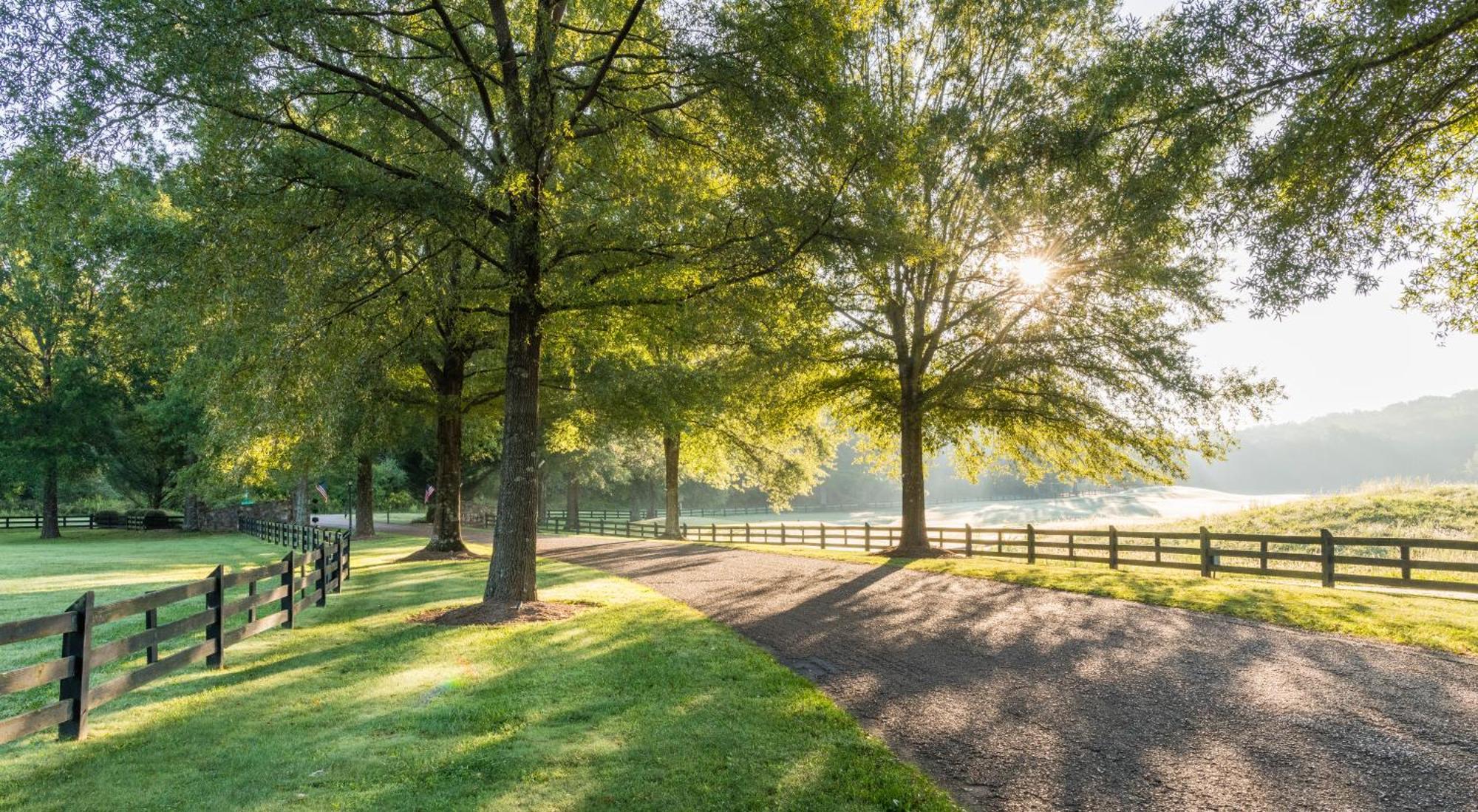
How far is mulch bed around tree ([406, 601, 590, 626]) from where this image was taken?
37.3ft

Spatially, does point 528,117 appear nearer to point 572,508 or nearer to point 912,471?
point 912,471

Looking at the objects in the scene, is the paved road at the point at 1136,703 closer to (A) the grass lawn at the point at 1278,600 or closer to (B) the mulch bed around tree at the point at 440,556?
(A) the grass lawn at the point at 1278,600

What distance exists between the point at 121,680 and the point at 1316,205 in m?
13.5

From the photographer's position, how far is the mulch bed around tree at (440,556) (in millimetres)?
22616

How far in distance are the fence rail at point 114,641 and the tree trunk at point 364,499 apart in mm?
26467

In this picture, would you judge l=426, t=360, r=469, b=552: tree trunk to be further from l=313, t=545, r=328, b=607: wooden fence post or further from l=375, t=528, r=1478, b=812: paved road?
l=375, t=528, r=1478, b=812: paved road

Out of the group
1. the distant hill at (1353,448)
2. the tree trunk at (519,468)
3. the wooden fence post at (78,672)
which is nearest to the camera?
the wooden fence post at (78,672)

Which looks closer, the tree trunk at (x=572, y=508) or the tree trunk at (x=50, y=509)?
the tree trunk at (x=50, y=509)

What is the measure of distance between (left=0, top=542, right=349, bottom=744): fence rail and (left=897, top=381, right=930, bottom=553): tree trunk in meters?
15.6

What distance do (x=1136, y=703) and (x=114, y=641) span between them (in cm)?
997

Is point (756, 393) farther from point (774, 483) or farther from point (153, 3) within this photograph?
point (153, 3)

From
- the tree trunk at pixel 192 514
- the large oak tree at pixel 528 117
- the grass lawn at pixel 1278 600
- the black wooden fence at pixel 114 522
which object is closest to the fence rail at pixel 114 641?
the large oak tree at pixel 528 117

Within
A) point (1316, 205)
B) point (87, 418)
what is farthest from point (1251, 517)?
point (87, 418)

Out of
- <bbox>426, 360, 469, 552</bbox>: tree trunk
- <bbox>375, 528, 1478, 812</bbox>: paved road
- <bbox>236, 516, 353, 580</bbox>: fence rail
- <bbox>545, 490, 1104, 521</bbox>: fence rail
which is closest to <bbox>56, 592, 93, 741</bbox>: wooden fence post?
<bbox>375, 528, 1478, 812</bbox>: paved road
